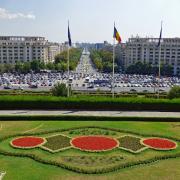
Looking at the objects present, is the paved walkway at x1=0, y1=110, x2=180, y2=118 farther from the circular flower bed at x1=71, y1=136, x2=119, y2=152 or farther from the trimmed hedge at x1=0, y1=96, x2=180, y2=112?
the circular flower bed at x1=71, y1=136, x2=119, y2=152

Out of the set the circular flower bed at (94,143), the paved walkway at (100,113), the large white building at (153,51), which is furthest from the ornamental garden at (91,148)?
the large white building at (153,51)

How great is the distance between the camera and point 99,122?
3550cm

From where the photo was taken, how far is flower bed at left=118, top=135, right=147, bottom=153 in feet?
85.5

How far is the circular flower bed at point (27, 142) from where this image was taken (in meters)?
26.6

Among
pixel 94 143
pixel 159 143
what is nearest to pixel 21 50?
pixel 94 143

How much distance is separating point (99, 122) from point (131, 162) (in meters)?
12.9

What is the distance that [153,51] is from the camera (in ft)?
472

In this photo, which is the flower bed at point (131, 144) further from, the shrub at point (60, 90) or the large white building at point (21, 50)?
the large white building at point (21, 50)

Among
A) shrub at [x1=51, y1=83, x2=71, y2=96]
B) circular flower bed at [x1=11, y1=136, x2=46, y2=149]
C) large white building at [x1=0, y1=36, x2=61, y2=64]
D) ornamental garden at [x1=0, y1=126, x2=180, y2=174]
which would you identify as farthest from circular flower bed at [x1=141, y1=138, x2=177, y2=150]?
large white building at [x1=0, y1=36, x2=61, y2=64]

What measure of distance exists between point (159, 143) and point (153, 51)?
120 m

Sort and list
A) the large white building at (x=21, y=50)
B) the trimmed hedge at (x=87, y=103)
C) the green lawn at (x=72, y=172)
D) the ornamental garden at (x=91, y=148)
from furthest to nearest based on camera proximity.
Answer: the large white building at (x=21, y=50) < the trimmed hedge at (x=87, y=103) < the ornamental garden at (x=91, y=148) < the green lawn at (x=72, y=172)

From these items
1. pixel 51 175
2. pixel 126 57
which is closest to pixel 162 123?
pixel 51 175

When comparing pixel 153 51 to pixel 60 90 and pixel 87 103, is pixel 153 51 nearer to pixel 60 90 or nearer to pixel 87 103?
pixel 60 90

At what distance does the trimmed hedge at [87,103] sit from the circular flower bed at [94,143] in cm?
1277
